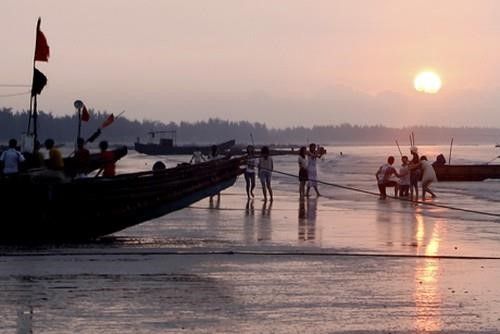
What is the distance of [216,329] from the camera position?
9.84 meters

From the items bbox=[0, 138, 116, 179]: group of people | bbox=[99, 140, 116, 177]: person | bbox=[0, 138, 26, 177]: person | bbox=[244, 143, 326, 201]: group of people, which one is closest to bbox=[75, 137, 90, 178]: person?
bbox=[0, 138, 116, 179]: group of people

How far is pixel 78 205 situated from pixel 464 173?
114 ft

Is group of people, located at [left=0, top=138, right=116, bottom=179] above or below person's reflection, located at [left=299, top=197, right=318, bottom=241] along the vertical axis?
above

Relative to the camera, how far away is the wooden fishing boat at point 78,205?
17375 millimetres

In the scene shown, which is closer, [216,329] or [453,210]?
[216,329]

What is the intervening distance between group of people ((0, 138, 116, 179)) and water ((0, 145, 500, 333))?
4.93 feet

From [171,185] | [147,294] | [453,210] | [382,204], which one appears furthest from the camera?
[382,204]

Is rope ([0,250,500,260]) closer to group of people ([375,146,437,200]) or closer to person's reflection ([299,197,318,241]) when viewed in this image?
person's reflection ([299,197,318,241])

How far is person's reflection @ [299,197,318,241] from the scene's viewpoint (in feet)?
63.4

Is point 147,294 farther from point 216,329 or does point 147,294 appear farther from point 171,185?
point 171,185

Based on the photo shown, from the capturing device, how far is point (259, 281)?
12.8 m

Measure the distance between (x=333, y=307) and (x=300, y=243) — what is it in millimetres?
6628

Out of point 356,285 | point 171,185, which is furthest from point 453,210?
point 356,285

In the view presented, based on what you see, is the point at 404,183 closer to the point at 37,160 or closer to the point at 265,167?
the point at 265,167
